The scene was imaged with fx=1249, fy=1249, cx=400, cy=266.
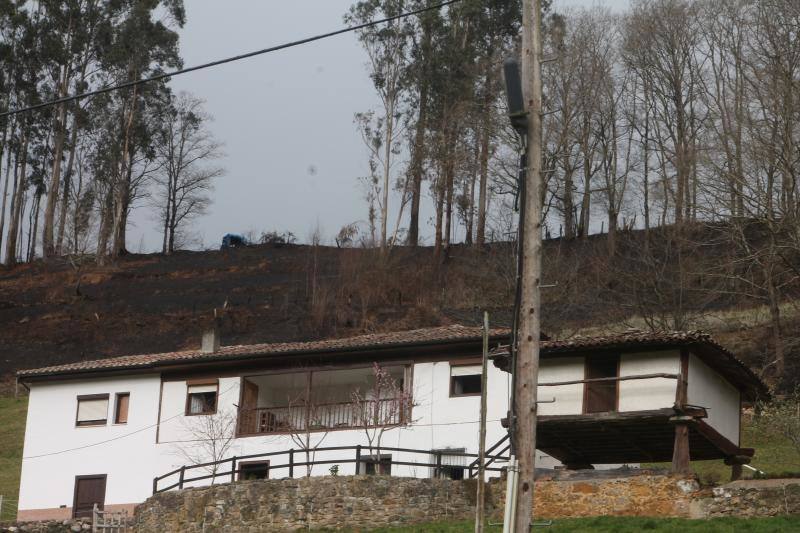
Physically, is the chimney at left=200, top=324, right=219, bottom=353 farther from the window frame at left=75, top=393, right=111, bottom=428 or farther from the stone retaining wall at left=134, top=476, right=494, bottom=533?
the stone retaining wall at left=134, top=476, right=494, bottom=533

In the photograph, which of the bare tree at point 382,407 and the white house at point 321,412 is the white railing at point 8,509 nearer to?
the white house at point 321,412

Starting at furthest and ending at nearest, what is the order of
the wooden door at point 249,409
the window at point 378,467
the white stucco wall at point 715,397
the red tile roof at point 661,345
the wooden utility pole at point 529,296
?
the wooden door at point 249,409 < the window at point 378,467 < the white stucco wall at point 715,397 < the red tile roof at point 661,345 < the wooden utility pole at point 529,296

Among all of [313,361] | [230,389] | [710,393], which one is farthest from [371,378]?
[710,393]

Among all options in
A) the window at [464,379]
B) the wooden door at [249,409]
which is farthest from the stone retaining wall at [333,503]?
the wooden door at [249,409]

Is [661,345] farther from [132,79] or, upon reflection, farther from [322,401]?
[132,79]

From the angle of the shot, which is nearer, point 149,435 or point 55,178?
point 149,435

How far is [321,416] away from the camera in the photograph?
125 feet

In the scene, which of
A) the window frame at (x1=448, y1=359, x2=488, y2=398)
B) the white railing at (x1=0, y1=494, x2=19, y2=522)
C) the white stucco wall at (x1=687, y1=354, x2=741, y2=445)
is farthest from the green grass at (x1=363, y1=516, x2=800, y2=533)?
the white railing at (x1=0, y1=494, x2=19, y2=522)

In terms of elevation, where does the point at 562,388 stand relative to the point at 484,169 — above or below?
below

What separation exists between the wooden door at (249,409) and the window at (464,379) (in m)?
6.60

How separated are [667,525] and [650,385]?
4.26 metres

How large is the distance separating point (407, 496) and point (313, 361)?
9.32m

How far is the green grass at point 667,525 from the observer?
2364 cm

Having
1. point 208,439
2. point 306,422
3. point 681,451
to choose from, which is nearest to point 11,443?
point 208,439
